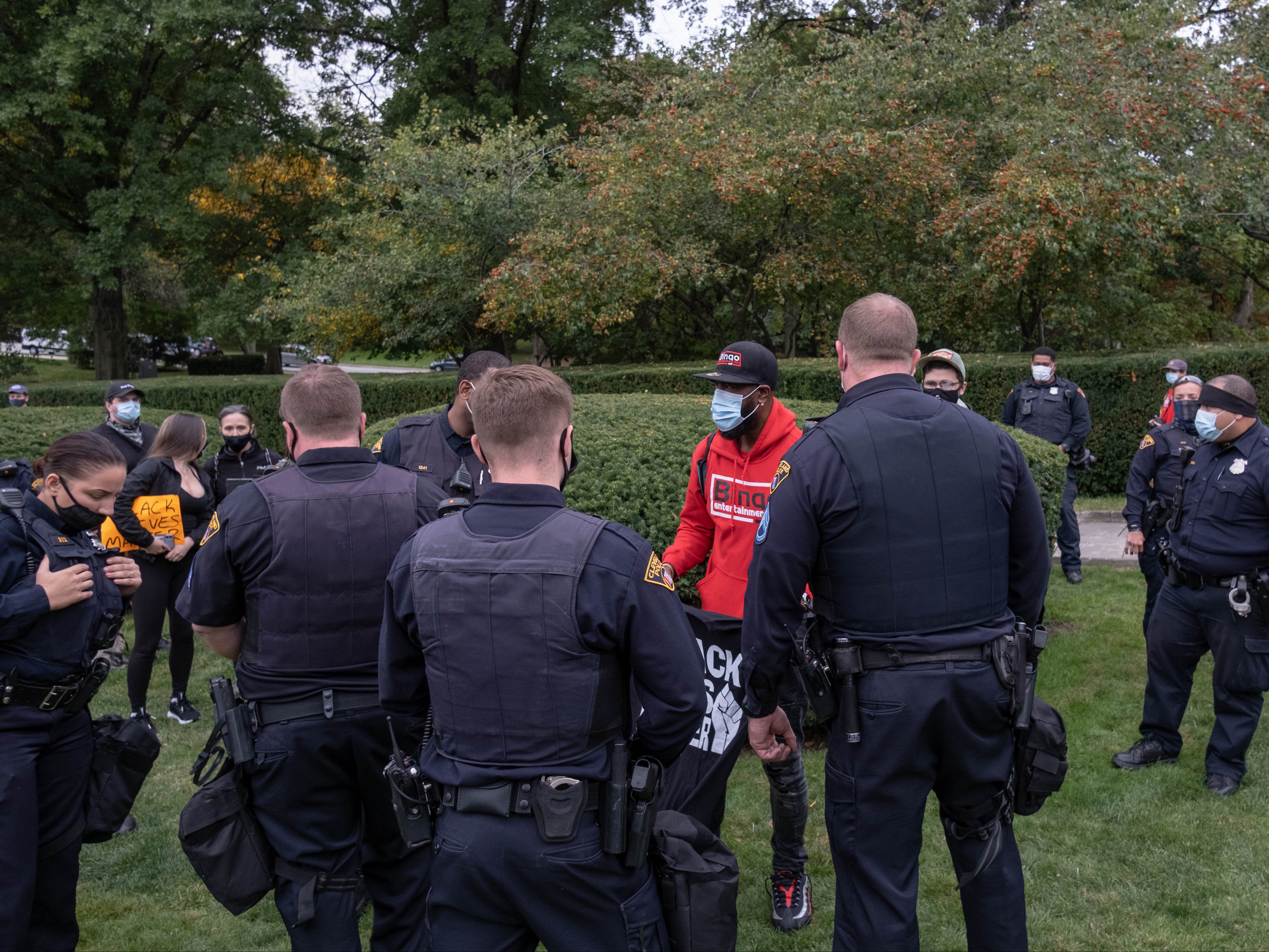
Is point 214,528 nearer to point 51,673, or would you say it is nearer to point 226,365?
point 51,673

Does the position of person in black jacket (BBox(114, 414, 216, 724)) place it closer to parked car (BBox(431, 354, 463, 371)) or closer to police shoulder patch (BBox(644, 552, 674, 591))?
police shoulder patch (BBox(644, 552, 674, 591))

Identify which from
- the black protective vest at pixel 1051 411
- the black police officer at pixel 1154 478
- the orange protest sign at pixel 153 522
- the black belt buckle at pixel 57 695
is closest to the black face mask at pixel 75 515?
the black belt buckle at pixel 57 695

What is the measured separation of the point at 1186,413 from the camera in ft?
23.1

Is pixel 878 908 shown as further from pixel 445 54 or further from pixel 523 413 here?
pixel 445 54

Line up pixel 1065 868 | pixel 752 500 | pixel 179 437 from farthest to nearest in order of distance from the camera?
1. pixel 179 437
2. pixel 1065 868
3. pixel 752 500

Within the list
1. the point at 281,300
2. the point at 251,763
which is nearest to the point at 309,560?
the point at 251,763

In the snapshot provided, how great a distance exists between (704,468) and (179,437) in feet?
13.3

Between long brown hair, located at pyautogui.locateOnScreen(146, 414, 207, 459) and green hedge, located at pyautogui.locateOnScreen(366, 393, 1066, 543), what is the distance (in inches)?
102

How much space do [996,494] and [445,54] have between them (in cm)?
2277

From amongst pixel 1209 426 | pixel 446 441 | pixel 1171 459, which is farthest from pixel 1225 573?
pixel 446 441

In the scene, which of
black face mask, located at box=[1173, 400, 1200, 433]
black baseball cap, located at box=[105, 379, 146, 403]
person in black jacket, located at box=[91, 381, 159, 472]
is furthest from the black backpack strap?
black baseball cap, located at box=[105, 379, 146, 403]

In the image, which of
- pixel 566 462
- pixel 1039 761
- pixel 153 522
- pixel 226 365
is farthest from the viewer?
pixel 226 365

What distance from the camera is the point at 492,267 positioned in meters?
16.0

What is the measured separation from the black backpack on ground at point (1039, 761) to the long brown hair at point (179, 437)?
5445 millimetres
